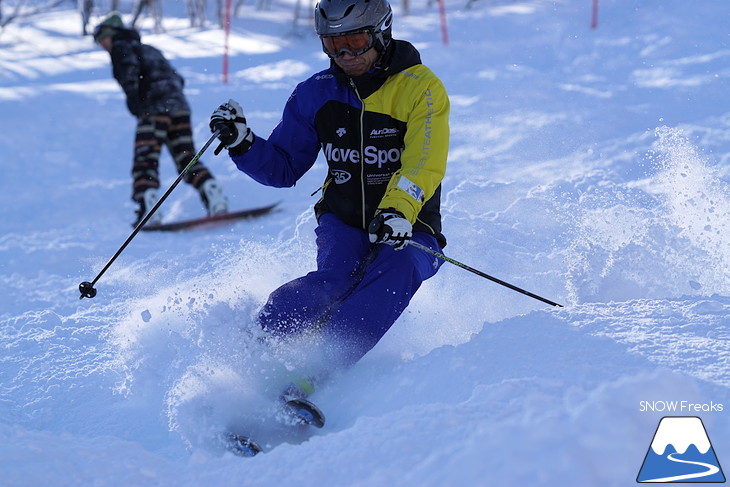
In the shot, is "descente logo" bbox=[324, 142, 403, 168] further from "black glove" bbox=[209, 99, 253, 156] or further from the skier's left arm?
"black glove" bbox=[209, 99, 253, 156]

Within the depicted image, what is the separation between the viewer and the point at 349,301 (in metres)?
2.83

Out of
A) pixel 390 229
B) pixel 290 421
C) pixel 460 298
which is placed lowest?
pixel 460 298

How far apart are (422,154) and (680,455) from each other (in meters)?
1.53

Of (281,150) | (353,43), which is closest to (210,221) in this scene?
(281,150)

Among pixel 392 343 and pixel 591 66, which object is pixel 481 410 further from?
pixel 591 66

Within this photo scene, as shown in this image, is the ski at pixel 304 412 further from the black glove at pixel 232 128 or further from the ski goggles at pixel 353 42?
the ski goggles at pixel 353 42

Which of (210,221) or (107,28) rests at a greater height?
(107,28)

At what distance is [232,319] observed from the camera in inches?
120

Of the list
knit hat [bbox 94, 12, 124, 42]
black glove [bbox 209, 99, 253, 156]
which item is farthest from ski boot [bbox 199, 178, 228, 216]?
black glove [bbox 209, 99, 253, 156]

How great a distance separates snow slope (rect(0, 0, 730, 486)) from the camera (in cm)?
197

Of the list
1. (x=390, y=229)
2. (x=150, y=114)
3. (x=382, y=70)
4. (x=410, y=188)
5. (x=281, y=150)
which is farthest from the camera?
(x=150, y=114)

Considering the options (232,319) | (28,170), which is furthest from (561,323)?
(28,170)

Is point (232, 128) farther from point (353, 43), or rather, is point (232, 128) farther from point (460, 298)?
point (460, 298)

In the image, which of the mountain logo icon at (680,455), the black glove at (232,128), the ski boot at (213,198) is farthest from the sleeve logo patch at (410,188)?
the ski boot at (213,198)
